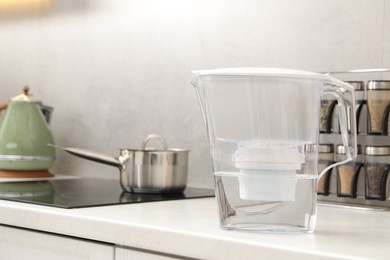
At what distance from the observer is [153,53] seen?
74.6 inches

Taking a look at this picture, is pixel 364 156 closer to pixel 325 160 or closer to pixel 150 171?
pixel 325 160

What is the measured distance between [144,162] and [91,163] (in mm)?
551

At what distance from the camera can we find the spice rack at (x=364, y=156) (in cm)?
135

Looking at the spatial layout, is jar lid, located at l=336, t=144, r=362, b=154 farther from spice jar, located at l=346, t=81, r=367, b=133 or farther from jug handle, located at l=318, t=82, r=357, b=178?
jug handle, located at l=318, t=82, r=357, b=178

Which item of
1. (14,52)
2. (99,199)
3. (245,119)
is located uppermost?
(14,52)

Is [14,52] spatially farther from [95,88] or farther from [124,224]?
[124,224]

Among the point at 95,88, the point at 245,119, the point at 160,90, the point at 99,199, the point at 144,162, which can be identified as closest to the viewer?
the point at 245,119

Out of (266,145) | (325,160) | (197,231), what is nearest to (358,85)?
(325,160)

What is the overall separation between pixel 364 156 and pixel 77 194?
0.60 meters

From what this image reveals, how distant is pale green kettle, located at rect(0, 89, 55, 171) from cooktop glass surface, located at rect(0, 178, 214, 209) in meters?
0.10

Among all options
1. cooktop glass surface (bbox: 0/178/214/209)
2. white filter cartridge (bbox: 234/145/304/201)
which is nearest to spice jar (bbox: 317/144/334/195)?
cooktop glass surface (bbox: 0/178/214/209)

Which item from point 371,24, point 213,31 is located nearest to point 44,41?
point 213,31

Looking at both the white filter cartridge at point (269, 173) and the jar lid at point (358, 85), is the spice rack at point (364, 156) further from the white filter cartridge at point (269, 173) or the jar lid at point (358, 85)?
the white filter cartridge at point (269, 173)

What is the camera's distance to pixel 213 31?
1745 mm
